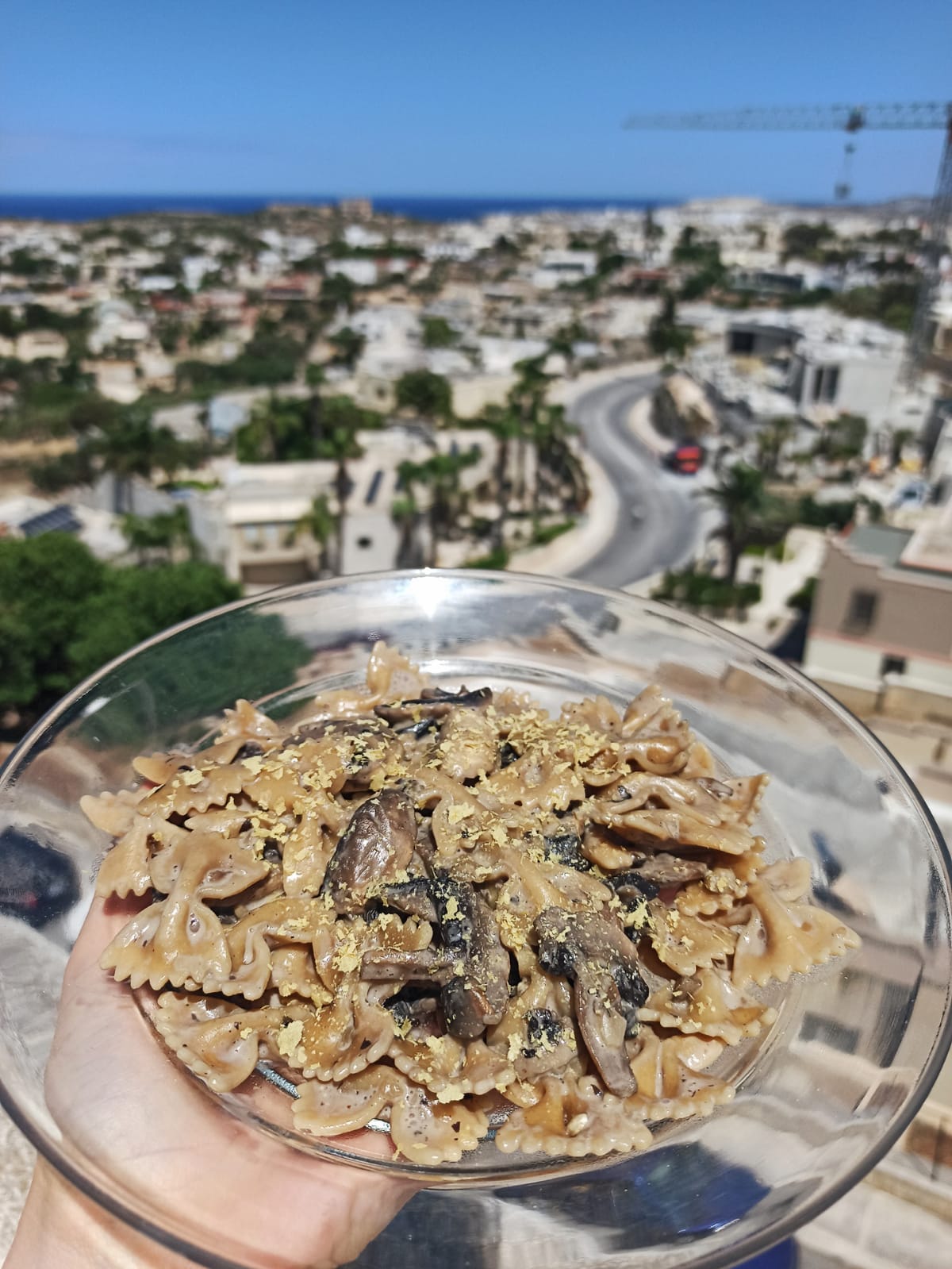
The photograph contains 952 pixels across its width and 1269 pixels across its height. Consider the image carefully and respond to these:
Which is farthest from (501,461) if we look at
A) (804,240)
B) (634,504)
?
(804,240)

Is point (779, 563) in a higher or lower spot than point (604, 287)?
lower

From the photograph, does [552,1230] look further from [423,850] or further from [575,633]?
[575,633]

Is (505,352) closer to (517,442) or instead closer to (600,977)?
(517,442)

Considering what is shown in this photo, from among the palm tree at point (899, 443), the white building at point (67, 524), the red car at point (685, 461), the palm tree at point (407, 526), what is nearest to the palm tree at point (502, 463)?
the palm tree at point (407, 526)

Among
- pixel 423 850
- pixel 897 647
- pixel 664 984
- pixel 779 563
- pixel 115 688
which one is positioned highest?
pixel 115 688

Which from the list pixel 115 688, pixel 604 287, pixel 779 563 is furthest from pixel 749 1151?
pixel 604 287

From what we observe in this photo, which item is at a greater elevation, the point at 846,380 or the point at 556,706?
the point at 556,706
